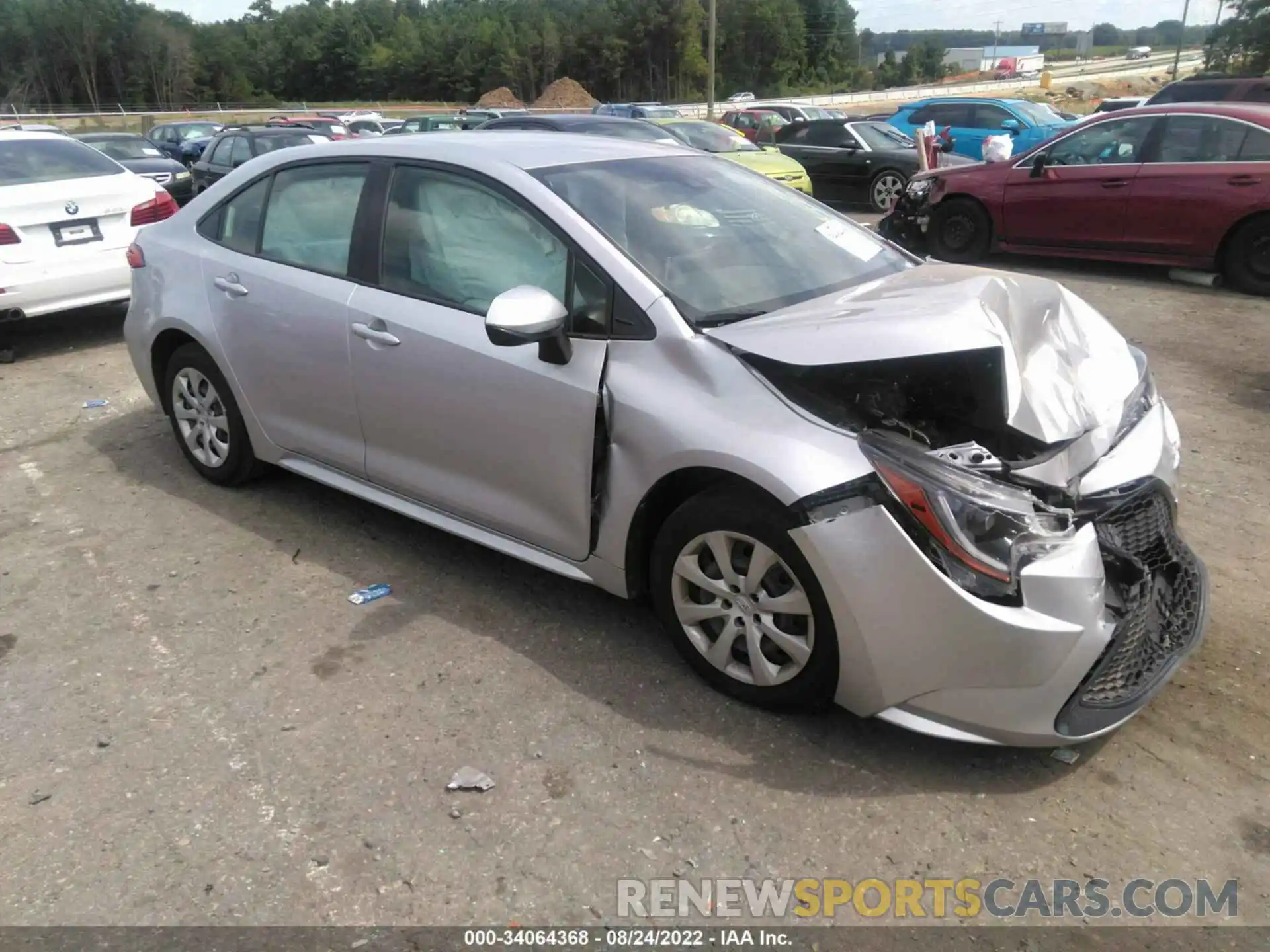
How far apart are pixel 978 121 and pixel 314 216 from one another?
1506 cm

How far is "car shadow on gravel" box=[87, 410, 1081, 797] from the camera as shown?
2881 millimetres

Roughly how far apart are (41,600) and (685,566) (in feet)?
8.75

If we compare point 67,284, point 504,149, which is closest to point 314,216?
point 504,149

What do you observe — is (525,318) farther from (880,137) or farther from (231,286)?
(880,137)

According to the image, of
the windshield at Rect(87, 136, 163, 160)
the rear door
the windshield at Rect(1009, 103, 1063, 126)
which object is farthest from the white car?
the windshield at Rect(1009, 103, 1063, 126)

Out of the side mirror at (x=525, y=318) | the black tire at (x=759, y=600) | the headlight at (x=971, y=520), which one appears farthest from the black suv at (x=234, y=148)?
the headlight at (x=971, y=520)

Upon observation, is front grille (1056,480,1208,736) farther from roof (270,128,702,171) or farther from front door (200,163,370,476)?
front door (200,163,370,476)

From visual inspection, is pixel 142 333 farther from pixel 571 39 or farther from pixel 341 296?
pixel 571 39

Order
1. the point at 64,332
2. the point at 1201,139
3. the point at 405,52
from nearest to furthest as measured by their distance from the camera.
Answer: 1. the point at 64,332
2. the point at 1201,139
3. the point at 405,52

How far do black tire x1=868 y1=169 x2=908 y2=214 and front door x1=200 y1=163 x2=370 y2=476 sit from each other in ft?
38.1

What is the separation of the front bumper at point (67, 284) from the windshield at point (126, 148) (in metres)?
8.93

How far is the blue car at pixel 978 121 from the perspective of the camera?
16.2m

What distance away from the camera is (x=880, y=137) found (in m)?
15.2

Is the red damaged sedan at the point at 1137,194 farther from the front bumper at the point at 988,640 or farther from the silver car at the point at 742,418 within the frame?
the front bumper at the point at 988,640
